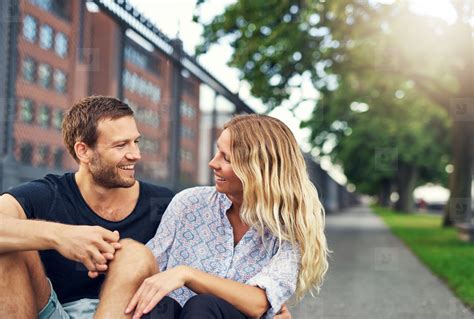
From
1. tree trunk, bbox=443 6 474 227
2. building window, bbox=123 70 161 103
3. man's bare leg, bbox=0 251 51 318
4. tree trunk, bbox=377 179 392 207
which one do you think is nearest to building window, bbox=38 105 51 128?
building window, bbox=123 70 161 103

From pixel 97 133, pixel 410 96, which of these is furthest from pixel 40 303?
pixel 410 96

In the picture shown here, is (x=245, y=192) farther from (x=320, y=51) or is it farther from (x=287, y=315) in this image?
(x=320, y=51)

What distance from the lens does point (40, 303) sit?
8.34 feet

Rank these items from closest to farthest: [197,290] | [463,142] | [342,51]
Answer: [197,290], [342,51], [463,142]

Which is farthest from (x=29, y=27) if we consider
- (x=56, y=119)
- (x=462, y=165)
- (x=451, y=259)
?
(x=462, y=165)

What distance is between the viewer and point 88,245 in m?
2.34

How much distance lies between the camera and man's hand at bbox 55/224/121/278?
2340 mm

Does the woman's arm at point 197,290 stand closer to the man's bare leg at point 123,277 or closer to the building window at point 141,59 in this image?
the man's bare leg at point 123,277

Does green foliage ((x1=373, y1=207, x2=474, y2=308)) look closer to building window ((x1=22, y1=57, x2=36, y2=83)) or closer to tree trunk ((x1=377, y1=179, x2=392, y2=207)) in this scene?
building window ((x1=22, y1=57, x2=36, y2=83))

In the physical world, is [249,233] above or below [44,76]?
below

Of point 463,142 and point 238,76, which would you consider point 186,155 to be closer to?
point 238,76

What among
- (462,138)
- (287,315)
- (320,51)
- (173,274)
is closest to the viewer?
(173,274)

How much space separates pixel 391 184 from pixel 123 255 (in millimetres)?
56400

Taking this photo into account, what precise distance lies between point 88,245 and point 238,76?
12204mm
